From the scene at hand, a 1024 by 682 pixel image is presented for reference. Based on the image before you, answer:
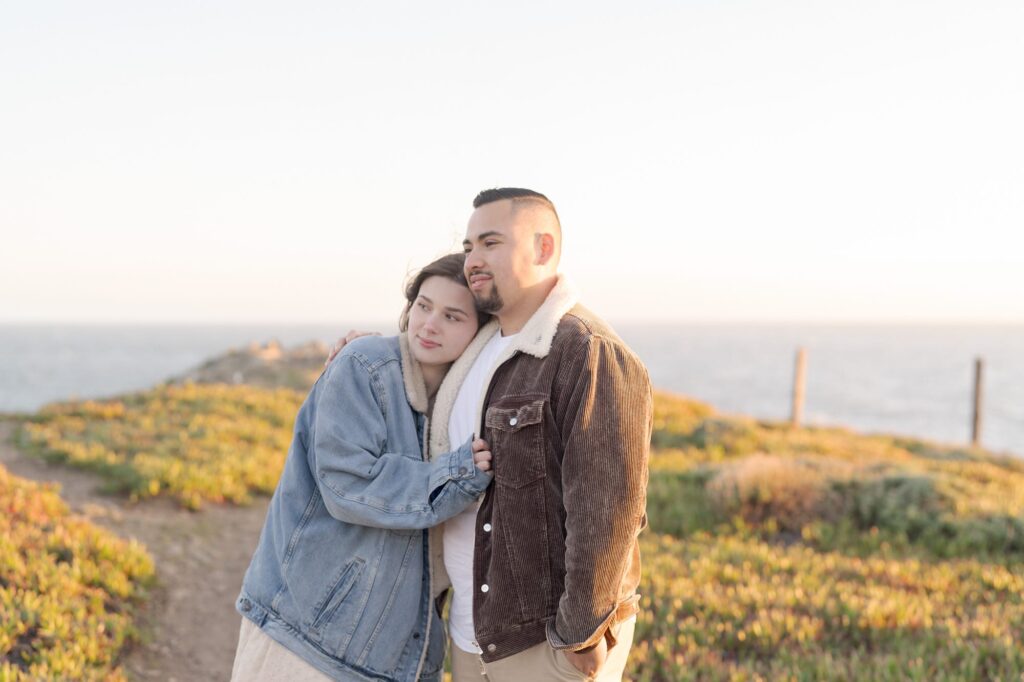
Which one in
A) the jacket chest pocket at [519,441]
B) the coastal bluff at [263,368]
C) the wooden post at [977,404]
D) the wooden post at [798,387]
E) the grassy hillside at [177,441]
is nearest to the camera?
the jacket chest pocket at [519,441]

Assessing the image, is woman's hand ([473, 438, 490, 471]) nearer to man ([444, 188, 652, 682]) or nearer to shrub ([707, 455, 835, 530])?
man ([444, 188, 652, 682])

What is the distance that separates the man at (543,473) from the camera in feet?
8.21

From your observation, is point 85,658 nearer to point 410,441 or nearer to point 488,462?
point 410,441

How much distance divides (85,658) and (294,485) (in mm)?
2999

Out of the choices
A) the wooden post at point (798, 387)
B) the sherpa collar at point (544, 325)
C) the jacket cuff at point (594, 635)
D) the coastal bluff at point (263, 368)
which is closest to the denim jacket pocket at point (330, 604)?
the jacket cuff at point (594, 635)

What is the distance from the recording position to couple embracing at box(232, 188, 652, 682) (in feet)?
8.34

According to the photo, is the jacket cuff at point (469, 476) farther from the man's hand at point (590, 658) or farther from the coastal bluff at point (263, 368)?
the coastal bluff at point (263, 368)

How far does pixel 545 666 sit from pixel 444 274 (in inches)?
58.1

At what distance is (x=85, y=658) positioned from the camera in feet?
16.0

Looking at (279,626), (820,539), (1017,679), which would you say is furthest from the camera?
(820,539)

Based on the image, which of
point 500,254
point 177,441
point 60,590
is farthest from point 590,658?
point 177,441

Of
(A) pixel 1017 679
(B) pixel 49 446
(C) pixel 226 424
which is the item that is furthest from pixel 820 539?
(B) pixel 49 446

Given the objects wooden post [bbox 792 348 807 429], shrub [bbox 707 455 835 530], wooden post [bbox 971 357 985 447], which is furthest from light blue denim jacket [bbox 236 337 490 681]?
wooden post [bbox 971 357 985 447]

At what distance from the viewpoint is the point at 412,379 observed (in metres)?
3.06
